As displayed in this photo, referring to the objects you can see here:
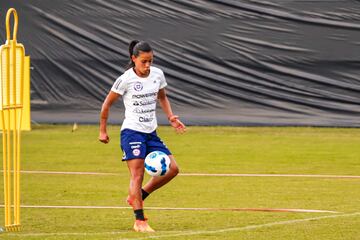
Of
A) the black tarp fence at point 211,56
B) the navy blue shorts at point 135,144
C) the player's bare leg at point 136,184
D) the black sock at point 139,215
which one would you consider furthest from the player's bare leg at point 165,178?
the black tarp fence at point 211,56

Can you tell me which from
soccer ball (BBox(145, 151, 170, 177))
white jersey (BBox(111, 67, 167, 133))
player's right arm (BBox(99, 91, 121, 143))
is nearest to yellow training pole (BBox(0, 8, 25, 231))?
player's right arm (BBox(99, 91, 121, 143))

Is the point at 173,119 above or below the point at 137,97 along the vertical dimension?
below

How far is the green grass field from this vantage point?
34.1 feet

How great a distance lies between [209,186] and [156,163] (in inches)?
172

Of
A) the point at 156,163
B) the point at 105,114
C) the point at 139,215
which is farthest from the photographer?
the point at 105,114

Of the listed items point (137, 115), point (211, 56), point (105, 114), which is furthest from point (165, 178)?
point (211, 56)

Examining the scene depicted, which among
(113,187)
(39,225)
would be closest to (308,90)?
(113,187)

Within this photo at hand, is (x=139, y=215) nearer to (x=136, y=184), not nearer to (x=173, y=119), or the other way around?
(x=136, y=184)

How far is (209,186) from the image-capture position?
49.1 ft

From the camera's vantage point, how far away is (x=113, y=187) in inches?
590

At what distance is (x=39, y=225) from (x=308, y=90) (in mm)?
13389

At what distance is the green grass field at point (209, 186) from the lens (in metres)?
10.4

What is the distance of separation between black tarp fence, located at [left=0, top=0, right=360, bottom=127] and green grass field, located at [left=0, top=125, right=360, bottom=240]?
1.70ft

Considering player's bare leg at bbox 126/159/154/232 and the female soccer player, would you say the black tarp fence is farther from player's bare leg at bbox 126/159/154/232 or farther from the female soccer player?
player's bare leg at bbox 126/159/154/232
